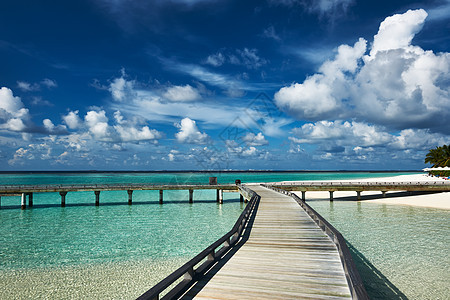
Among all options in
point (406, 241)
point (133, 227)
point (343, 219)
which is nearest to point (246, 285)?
point (406, 241)

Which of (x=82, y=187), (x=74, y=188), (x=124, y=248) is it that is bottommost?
(x=124, y=248)

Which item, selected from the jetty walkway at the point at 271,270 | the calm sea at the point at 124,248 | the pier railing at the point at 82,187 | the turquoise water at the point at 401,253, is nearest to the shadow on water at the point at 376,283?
the turquoise water at the point at 401,253

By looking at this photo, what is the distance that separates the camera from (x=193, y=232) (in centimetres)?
2205

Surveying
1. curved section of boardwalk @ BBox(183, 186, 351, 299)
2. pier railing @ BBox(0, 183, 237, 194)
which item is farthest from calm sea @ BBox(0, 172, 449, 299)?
pier railing @ BBox(0, 183, 237, 194)

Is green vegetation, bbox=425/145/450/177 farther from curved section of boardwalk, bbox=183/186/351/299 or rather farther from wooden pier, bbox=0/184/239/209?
curved section of boardwalk, bbox=183/186/351/299

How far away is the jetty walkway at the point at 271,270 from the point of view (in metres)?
6.25

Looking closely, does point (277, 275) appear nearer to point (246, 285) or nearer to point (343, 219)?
point (246, 285)

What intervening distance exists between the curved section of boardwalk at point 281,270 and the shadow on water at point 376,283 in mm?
2710

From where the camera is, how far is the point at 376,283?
1166 cm

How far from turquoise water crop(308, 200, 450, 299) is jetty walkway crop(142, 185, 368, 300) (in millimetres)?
3458

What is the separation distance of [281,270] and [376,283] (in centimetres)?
671

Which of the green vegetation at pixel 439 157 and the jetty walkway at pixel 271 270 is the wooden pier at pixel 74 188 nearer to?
the jetty walkway at pixel 271 270

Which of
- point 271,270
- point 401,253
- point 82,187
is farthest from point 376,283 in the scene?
point 82,187

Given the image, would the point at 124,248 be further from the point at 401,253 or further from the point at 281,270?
the point at 401,253
